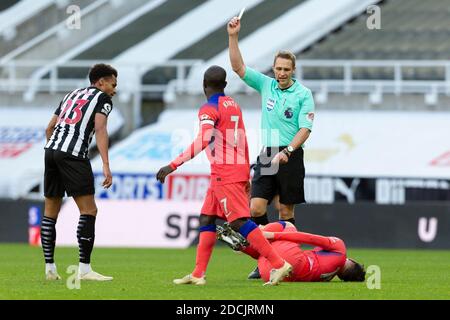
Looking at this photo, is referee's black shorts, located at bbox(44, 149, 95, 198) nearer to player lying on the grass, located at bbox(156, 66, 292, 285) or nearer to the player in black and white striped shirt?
the player in black and white striped shirt

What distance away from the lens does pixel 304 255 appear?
10930mm

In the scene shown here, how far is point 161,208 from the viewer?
21172 mm

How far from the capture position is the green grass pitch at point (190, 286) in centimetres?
959

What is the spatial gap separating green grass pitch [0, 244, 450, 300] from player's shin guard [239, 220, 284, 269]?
0.69 ft

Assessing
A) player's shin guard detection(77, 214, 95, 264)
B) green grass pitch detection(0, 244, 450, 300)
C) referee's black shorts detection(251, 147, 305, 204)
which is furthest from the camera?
referee's black shorts detection(251, 147, 305, 204)

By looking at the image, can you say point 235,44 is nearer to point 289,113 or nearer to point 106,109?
point 289,113

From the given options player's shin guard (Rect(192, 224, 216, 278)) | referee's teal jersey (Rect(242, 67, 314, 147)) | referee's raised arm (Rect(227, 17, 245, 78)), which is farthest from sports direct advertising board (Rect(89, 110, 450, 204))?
player's shin guard (Rect(192, 224, 216, 278))

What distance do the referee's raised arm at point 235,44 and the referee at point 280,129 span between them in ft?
0.04

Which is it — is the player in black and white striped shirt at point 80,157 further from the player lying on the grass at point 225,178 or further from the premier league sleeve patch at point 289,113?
the premier league sleeve patch at point 289,113

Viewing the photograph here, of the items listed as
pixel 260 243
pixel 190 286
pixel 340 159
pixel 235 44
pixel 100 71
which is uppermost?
pixel 235 44

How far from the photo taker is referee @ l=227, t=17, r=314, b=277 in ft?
38.0

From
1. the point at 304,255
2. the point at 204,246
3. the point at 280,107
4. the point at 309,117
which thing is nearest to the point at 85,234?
the point at 204,246

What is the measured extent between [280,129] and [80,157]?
1.82 m
